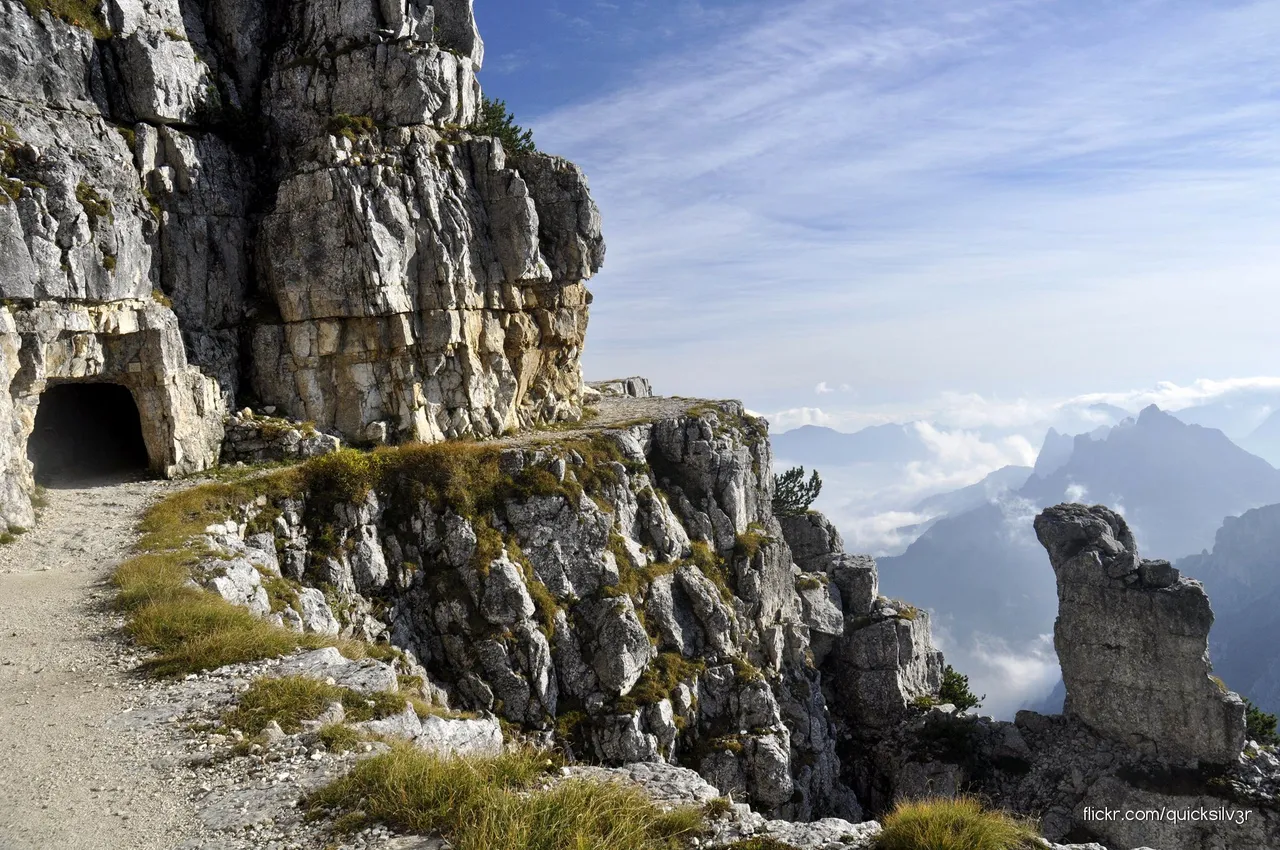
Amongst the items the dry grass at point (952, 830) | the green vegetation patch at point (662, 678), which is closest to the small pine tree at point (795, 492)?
the green vegetation patch at point (662, 678)

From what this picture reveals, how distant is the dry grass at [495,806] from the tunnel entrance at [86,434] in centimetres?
3100

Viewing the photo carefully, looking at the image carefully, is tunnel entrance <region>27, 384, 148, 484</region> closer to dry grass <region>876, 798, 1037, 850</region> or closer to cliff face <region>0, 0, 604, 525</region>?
cliff face <region>0, 0, 604, 525</region>

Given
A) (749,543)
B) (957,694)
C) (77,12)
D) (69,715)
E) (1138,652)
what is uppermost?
(77,12)

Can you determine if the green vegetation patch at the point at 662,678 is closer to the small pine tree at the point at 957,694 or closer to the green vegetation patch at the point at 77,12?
the small pine tree at the point at 957,694

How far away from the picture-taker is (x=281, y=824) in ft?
35.9

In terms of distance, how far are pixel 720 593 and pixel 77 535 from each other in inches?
1176

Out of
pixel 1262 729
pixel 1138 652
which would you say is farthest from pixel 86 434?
pixel 1262 729

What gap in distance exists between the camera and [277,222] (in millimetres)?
40531

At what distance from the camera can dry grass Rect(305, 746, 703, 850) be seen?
31.8 feet

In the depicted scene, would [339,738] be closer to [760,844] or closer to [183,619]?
[760,844]

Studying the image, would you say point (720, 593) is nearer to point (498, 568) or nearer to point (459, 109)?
point (498, 568)

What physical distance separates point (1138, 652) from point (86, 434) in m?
64.0

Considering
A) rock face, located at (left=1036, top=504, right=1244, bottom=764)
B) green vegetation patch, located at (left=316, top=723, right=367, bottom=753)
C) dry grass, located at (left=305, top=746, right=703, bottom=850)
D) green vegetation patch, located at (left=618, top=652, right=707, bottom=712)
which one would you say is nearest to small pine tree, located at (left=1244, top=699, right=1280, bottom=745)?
rock face, located at (left=1036, top=504, right=1244, bottom=764)

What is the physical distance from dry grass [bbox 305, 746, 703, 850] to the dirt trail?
2.62m
